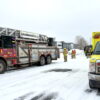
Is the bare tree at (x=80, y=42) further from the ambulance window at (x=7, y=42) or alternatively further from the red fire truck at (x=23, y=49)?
the ambulance window at (x=7, y=42)

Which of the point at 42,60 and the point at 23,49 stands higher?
the point at 23,49

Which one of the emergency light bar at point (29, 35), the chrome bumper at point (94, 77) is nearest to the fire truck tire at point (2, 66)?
the emergency light bar at point (29, 35)

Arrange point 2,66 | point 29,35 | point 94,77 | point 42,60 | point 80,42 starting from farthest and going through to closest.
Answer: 1. point 80,42
2. point 42,60
3. point 29,35
4. point 2,66
5. point 94,77

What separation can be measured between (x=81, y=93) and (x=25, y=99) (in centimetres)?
194

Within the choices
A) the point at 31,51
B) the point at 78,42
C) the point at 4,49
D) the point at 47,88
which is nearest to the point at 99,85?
the point at 47,88

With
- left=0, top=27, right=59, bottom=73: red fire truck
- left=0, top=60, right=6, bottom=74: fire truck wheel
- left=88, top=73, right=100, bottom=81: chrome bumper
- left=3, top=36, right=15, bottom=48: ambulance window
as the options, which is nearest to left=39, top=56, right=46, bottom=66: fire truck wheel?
left=0, top=27, right=59, bottom=73: red fire truck

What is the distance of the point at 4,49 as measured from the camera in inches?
428

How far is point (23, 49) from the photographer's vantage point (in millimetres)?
12859

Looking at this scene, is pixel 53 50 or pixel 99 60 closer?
pixel 99 60

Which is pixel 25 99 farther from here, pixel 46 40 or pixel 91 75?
pixel 46 40

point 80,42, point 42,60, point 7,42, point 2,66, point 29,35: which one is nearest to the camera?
point 2,66

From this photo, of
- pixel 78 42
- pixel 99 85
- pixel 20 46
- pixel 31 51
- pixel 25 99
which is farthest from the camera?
pixel 78 42

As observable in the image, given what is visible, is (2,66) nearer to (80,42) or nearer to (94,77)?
(94,77)

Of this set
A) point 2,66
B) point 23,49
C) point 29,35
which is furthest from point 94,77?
point 29,35
